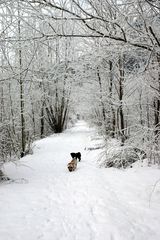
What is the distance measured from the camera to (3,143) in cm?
736

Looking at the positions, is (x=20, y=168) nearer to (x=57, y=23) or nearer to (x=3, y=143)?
(x=3, y=143)

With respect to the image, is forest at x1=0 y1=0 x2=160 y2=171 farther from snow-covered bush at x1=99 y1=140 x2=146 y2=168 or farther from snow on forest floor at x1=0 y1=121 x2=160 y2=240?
snow on forest floor at x1=0 y1=121 x2=160 y2=240

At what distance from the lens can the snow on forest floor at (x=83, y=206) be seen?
3713 mm

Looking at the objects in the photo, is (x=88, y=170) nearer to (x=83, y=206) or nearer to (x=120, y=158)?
(x=120, y=158)

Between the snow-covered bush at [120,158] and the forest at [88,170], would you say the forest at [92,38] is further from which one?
the snow-covered bush at [120,158]

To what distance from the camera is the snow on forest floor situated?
12.2 ft

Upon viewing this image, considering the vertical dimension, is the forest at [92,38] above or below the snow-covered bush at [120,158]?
above

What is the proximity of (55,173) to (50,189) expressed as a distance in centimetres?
173

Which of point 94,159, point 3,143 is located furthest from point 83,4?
point 94,159

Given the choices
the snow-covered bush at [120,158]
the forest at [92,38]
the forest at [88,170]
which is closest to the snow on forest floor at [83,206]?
the forest at [88,170]

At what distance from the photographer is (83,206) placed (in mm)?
4770

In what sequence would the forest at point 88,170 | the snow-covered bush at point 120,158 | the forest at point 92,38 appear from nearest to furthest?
the forest at point 92,38, the forest at point 88,170, the snow-covered bush at point 120,158

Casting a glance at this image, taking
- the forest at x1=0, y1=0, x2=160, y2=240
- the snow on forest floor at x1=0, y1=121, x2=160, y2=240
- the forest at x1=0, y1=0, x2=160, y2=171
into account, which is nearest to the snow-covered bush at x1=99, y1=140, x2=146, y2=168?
the forest at x1=0, y1=0, x2=160, y2=240

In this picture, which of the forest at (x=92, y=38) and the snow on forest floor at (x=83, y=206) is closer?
the forest at (x=92, y=38)
